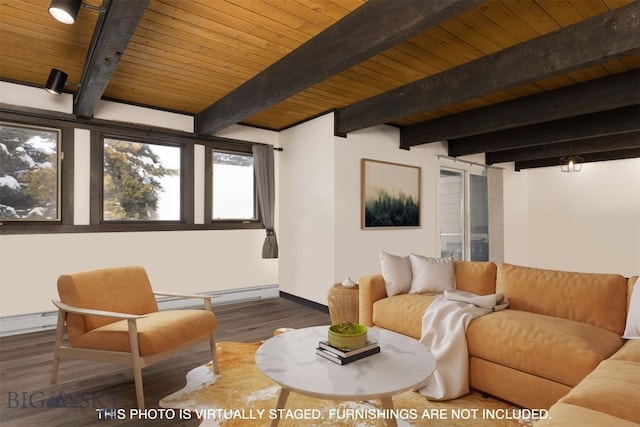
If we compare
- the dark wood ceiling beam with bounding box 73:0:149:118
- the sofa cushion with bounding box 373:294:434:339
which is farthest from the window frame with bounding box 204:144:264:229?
the sofa cushion with bounding box 373:294:434:339

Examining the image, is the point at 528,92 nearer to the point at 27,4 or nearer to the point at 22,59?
the point at 27,4

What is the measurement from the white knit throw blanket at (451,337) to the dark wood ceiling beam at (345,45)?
1.82 metres

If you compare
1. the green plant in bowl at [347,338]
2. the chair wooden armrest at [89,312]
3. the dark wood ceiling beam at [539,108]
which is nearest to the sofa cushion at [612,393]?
the green plant in bowl at [347,338]

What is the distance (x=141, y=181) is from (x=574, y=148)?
641 centimetres

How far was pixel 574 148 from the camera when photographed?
566cm

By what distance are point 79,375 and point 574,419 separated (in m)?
3.02

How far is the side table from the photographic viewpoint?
350 cm

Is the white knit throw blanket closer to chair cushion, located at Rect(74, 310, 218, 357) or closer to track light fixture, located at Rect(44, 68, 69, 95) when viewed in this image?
chair cushion, located at Rect(74, 310, 218, 357)

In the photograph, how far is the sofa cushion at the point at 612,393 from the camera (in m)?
1.37

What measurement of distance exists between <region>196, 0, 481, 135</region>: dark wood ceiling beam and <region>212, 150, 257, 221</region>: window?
1.45m

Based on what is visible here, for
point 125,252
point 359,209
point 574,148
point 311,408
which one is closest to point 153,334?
point 311,408

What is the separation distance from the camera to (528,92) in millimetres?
3746

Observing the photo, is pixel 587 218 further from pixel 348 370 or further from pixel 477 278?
pixel 348 370

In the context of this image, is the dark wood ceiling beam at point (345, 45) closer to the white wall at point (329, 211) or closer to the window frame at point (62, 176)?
the white wall at point (329, 211)
